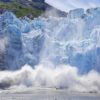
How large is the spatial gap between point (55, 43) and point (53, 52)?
4.10 ft

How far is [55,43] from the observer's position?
193ft

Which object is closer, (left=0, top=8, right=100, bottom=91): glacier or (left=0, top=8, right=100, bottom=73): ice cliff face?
(left=0, top=8, right=100, bottom=91): glacier

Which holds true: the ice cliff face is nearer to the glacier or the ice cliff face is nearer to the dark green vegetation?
the glacier

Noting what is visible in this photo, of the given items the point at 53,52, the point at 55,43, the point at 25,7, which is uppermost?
the point at 25,7

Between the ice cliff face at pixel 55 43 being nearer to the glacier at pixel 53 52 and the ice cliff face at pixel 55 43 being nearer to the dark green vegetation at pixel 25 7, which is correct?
the glacier at pixel 53 52

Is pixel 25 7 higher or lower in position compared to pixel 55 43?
higher

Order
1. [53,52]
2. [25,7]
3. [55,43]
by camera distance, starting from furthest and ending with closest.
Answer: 1. [25,7]
2. [55,43]
3. [53,52]

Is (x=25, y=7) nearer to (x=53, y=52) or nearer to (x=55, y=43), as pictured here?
(x=55, y=43)

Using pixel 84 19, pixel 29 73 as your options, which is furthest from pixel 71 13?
pixel 29 73

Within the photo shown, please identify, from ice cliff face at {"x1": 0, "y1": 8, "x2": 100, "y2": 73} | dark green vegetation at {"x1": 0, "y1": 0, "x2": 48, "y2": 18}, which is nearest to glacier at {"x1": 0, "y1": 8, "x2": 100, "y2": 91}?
ice cliff face at {"x1": 0, "y1": 8, "x2": 100, "y2": 73}

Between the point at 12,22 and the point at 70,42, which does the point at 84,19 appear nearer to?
the point at 70,42

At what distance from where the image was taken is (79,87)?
53625 millimetres

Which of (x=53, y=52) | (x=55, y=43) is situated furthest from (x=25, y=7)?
(x=53, y=52)

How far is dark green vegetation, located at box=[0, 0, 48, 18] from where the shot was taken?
357 feet
